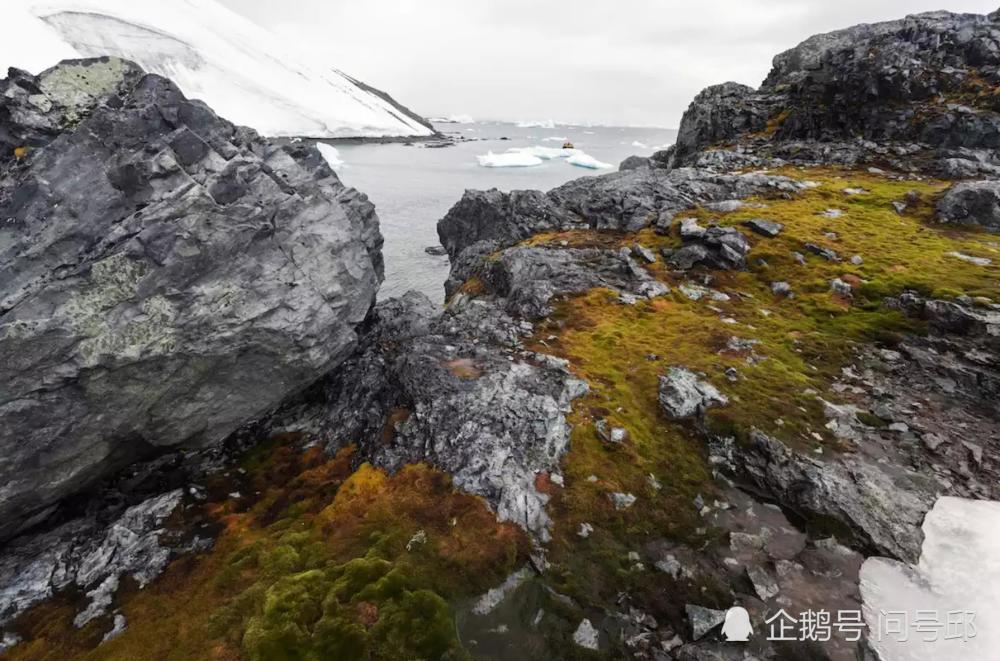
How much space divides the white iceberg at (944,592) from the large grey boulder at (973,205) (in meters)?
23.8

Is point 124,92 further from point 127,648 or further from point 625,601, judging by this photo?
point 625,601

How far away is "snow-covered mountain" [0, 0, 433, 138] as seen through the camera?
122375mm

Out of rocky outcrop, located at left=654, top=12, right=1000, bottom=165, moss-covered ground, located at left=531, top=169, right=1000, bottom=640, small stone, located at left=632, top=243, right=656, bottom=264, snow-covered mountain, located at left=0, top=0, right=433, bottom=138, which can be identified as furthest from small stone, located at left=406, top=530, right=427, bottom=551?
snow-covered mountain, located at left=0, top=0, right=433, bottom=138

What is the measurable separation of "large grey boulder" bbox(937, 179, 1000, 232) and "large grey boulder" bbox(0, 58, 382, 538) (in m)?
34.9

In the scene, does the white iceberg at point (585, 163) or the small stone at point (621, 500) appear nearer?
the small stone at point (621, 500)

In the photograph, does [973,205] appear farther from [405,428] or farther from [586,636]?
[405,428]

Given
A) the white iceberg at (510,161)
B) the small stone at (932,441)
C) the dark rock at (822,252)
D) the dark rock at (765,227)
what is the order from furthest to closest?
the white iceberg at (510,161) → the dark rock at (765,227) → the dark rock at (822,252) → the small stone at (932,441)

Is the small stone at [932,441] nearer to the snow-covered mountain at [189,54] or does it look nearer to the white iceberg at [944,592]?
the white iceberg at [944,592]

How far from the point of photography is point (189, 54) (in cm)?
15888

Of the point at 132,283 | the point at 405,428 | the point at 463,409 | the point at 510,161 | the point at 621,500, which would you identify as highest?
the point at 510,161

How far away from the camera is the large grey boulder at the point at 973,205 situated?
86.5ft

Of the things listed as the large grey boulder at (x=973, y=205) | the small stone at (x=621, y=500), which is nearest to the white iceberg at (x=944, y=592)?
the small stone at (x=621, y=500)

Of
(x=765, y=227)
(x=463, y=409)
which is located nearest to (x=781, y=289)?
(x=765, y=227)

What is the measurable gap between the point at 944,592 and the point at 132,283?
21219mm
